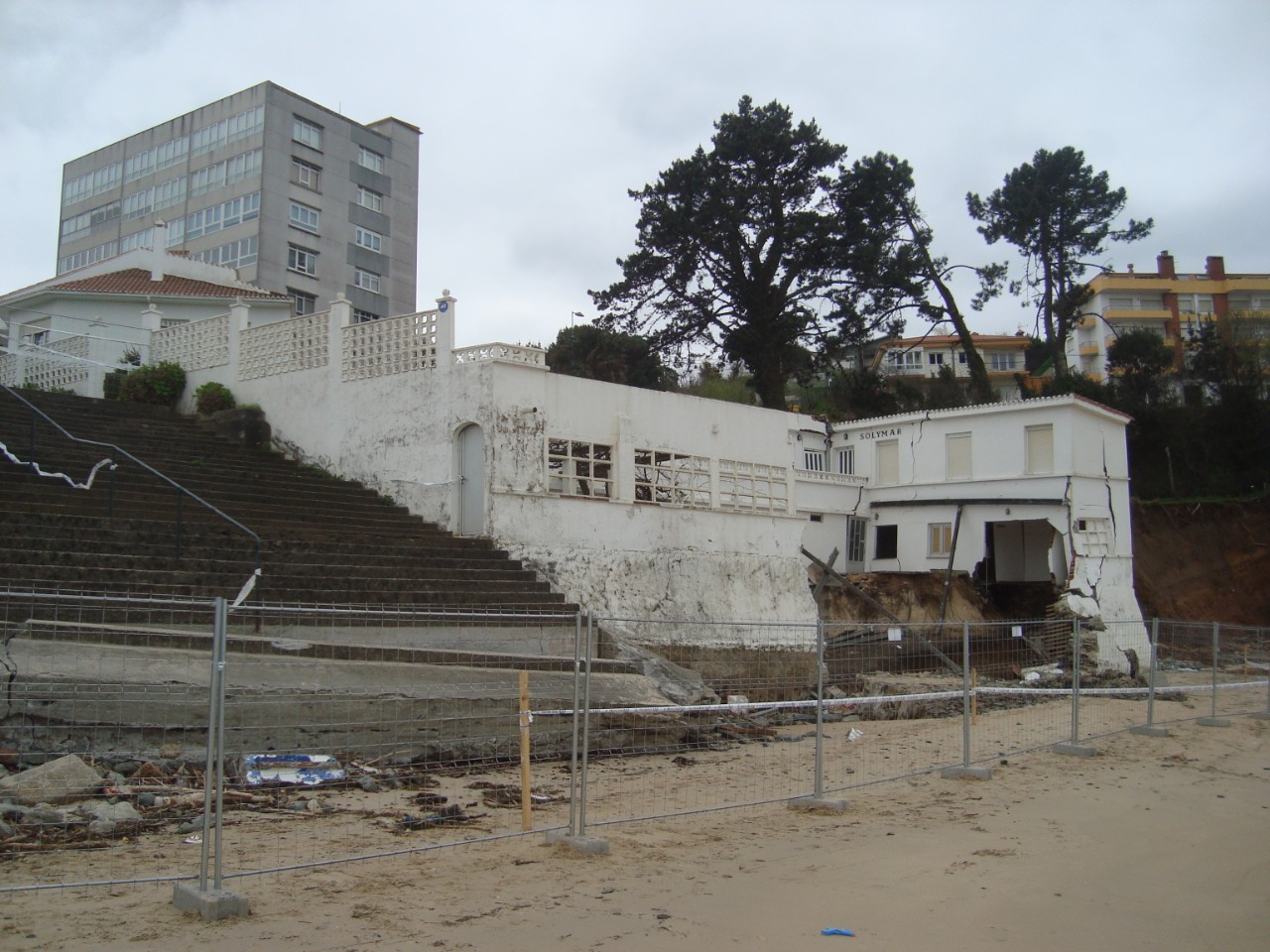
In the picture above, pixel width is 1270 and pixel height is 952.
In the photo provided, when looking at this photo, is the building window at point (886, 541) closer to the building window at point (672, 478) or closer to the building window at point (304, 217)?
the building window at point (672, 478)

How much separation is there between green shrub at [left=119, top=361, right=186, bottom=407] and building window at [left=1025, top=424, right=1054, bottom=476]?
838 inches

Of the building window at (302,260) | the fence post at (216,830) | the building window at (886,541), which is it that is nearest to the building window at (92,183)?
the building window at (302,260)

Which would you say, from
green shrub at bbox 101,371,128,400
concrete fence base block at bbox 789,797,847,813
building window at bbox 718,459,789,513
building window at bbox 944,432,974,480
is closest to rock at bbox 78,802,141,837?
concrete fence base block at bbox 789,797,847,813

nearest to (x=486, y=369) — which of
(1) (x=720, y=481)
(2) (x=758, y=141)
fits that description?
(1) (x=720, y=481)

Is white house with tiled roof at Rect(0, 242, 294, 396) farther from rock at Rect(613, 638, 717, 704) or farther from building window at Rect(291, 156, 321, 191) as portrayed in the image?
rock at Rect(613, 638, 717, 704)

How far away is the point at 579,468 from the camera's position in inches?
748

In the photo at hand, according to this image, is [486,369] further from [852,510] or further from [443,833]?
A: [852,510]

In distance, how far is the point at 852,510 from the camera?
31047mm

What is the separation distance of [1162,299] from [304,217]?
50.7 m

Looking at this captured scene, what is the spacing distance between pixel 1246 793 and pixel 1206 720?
5596mm

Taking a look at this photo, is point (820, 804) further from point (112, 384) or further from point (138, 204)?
point (138, 204)

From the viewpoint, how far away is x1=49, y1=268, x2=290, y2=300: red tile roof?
2962 centimetres

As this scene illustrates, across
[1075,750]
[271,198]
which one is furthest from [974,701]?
[271,198]

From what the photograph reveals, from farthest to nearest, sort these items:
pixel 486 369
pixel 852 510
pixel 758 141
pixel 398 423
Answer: pixel 758 141, pixel 852 510, pixel 398 423, pixel 486 369
